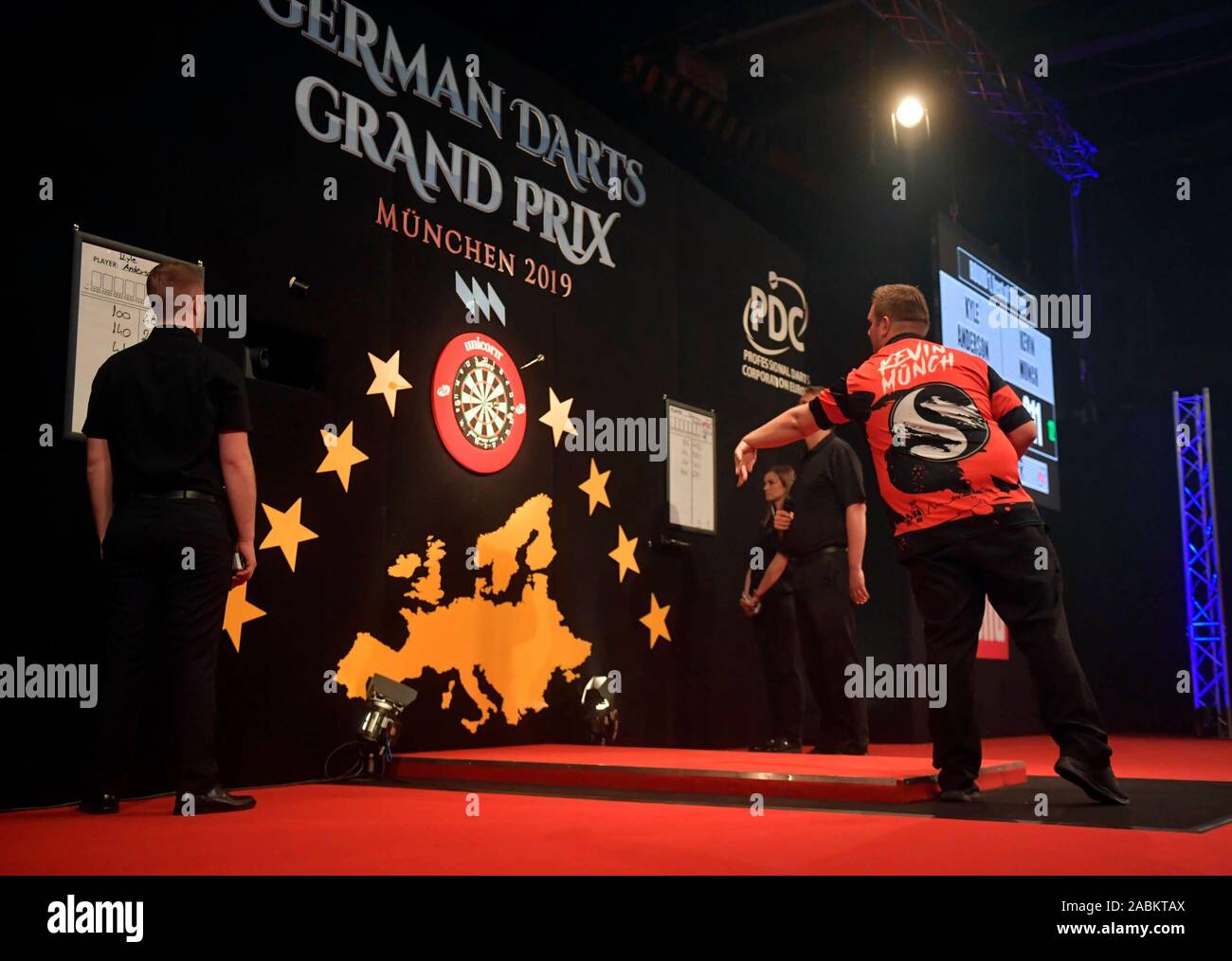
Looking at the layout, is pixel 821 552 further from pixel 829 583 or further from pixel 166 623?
pixel 166 623

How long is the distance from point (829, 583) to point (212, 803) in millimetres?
3010

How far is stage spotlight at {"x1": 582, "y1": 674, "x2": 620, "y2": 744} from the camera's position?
5.50m

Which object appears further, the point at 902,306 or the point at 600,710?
the point at 600,710

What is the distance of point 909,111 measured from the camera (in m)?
7.63

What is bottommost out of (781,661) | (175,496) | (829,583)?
(781,661)

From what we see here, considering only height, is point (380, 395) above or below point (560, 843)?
above

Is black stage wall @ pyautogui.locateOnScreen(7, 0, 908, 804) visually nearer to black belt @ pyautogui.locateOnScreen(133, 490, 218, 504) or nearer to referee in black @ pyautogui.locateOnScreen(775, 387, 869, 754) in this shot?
black belt @ pyautogui.locateOnScreen(133, 490, 218, 504)

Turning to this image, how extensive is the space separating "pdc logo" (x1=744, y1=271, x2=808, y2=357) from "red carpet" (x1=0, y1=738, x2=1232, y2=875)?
4520mm

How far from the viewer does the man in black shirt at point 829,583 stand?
5.31m

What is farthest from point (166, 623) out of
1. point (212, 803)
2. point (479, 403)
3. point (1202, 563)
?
point (1202, 563)

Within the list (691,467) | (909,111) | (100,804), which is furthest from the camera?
(909,111)

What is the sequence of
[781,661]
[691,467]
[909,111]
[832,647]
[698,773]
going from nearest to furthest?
[698,773] → [832,647] → [781,661] → [691,467] → [909,111]
